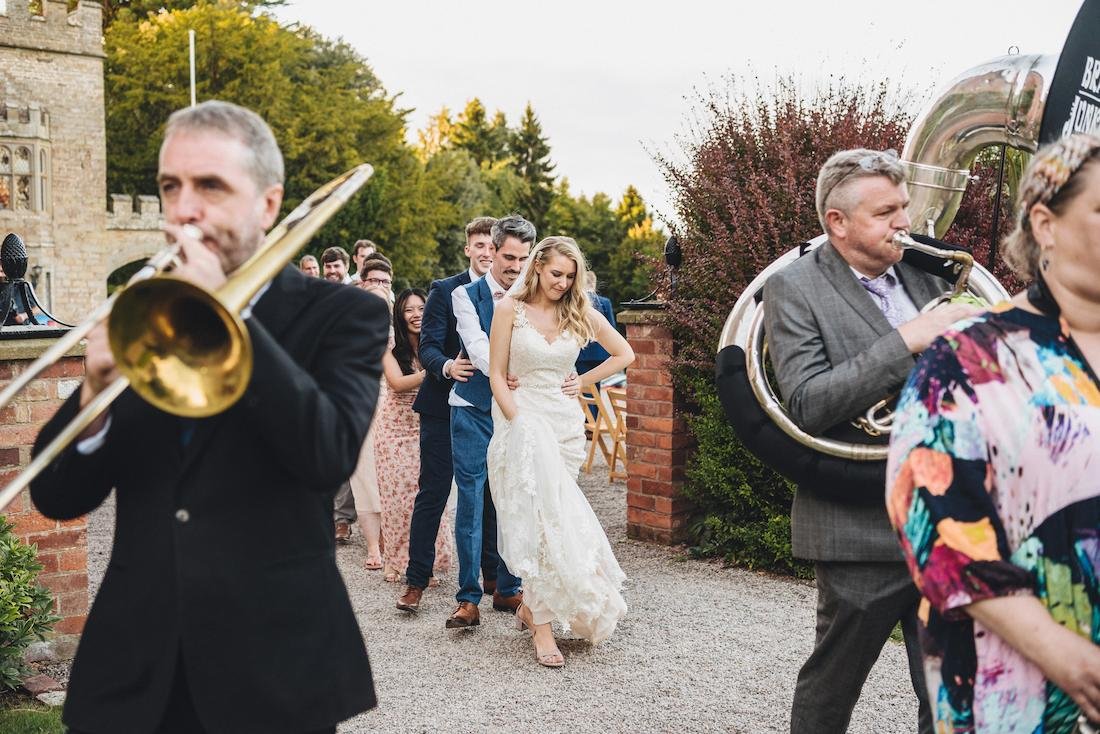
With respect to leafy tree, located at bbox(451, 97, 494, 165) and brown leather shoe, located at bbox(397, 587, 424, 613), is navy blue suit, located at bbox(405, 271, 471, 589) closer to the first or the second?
brown leather shoe, located at bbox(397, 587, 424, 613)

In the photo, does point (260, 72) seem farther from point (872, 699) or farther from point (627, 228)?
point (872, 699)

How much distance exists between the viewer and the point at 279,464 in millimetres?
1903

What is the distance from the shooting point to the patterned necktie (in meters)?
3.15

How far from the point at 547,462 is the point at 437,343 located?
1241 mm

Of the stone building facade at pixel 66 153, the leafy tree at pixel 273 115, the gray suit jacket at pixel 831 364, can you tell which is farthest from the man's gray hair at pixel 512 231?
the stone building facade at pixel 66 153

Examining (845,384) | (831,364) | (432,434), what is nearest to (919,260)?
(831,364)

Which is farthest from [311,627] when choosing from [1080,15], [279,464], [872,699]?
[872,699]

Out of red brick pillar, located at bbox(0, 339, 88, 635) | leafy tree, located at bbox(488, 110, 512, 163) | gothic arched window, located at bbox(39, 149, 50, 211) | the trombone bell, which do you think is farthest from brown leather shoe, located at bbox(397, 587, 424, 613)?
leafy tree, located at bbox(488, 110, 512, 163)

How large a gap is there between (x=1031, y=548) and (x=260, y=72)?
155 feet

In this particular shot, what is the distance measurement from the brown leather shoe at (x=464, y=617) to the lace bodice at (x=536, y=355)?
1323 millimetres

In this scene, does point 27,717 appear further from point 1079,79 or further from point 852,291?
point 1079,79

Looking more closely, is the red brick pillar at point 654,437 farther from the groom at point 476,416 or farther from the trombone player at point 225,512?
the trombone player at point 225,512

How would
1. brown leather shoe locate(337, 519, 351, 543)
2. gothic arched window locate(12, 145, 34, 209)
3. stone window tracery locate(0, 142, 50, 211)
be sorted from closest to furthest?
brown leather shoe locate(337, 519, 351, 543) < stone window tracery locate(0, 142, 50, 211) < gothic arched window locate(12, 145, 34, 209)

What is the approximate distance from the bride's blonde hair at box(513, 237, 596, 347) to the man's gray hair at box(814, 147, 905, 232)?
2365 mm
